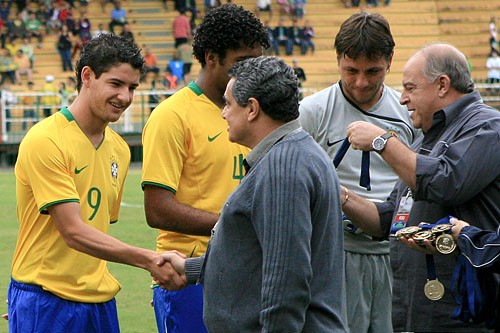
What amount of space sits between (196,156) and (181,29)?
31.7m

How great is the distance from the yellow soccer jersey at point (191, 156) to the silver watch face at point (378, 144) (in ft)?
2.77

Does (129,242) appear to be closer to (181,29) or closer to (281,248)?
(281,248)

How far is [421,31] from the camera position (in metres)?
40.0

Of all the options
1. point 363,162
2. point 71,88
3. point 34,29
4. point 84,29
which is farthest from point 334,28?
point 363,162

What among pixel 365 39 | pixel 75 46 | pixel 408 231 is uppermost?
pixel 365 39

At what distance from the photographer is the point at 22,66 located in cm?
3362

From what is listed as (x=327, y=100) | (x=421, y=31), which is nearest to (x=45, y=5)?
(x=421, y=31)

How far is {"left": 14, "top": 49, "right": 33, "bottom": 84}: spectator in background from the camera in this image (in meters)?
33.4

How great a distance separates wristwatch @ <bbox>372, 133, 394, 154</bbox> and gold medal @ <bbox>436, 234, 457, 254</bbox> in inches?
19.0

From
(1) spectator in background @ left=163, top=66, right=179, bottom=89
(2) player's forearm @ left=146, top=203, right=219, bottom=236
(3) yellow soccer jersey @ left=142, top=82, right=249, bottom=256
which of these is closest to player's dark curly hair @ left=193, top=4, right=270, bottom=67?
(3) yellow soccer jersey @ left=142, top=82, right=249, bottom=256

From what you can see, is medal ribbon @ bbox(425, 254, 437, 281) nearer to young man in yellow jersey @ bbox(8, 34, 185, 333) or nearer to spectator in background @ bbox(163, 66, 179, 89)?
young man in yellow jersey @ bbox(8, 34, 185, 333)

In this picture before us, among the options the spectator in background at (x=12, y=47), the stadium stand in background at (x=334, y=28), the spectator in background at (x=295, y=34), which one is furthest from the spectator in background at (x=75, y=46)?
the spectator in background at (x=295, y=34)

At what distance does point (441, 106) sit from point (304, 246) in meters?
1.27

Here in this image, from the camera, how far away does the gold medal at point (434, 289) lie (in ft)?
15.0
